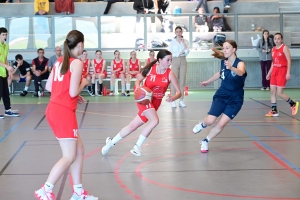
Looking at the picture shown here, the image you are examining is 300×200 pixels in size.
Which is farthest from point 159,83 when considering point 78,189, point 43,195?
point 43,195

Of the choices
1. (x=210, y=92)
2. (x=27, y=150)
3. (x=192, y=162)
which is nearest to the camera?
(x=192, y=162)

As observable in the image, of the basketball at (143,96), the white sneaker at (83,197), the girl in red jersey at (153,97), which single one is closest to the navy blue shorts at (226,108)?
the girl in red jersey at (153,97)

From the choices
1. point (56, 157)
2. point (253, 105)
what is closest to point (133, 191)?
point (56, 157)

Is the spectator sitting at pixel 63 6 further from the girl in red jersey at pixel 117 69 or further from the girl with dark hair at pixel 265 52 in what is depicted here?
the girl with dark hair at pixel 265 52

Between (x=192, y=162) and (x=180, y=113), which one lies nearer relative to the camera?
(x=192, y=162)

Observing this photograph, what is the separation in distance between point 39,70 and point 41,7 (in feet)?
14.1

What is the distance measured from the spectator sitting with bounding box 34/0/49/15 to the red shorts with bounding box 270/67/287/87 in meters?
13.5

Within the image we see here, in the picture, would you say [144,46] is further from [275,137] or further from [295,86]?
[275,137]

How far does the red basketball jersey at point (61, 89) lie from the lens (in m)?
5.86

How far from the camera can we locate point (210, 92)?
2202cm

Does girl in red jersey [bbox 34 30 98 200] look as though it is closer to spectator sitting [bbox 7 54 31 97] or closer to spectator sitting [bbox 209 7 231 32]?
spectator sitting [bbox 7 54 31 97]

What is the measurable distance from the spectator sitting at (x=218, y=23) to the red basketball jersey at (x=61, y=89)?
1697 cm

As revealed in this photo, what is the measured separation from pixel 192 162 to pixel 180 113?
655cm

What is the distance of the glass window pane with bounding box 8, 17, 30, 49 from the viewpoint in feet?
72.9
